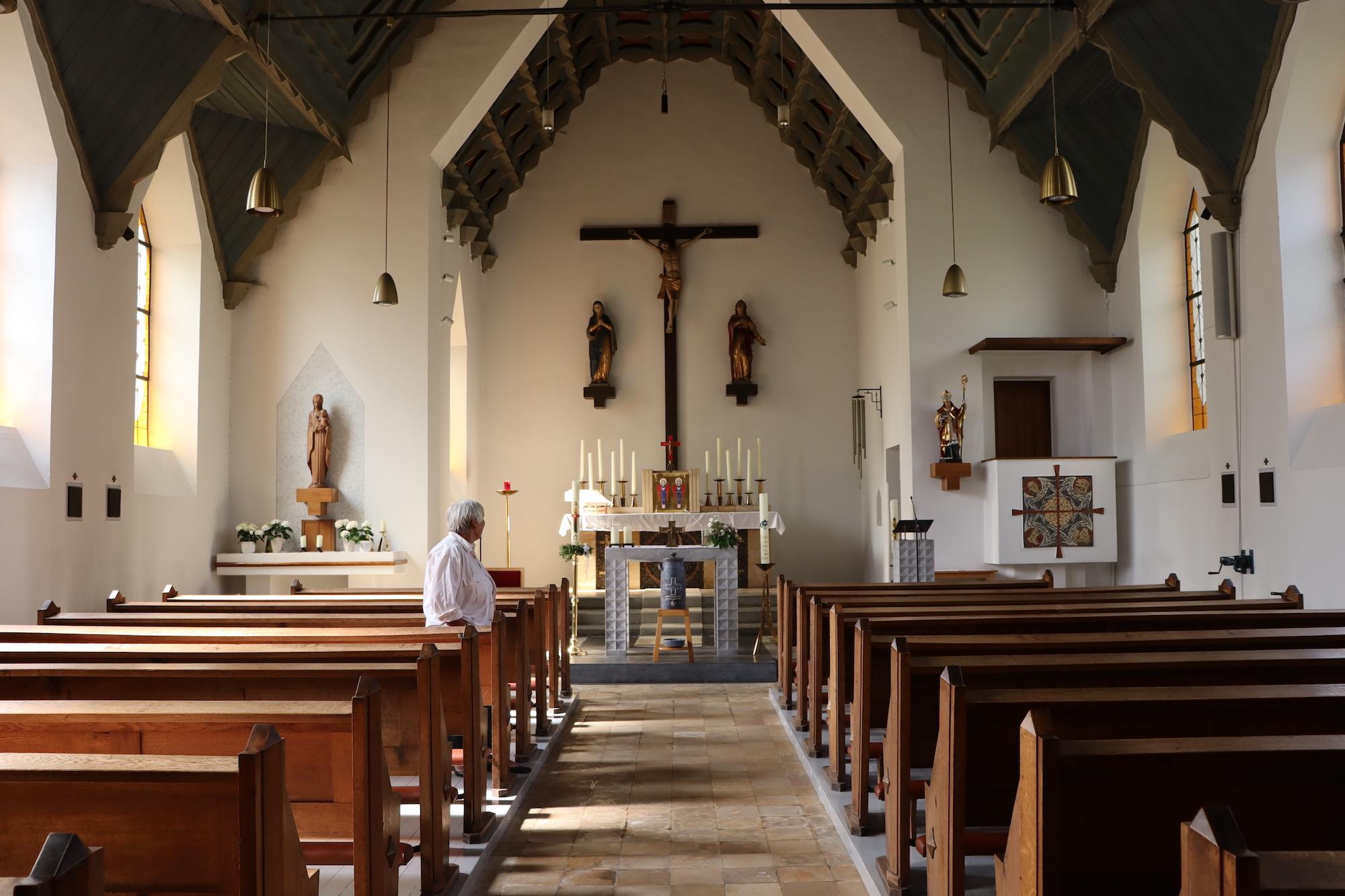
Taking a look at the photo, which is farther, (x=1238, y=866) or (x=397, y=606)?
(x=397, y=606)

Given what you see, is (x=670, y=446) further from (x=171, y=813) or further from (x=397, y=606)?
(x=171, y=813)

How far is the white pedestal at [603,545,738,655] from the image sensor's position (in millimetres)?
9297

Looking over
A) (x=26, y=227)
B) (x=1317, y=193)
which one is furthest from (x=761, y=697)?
(x=26, y=227)

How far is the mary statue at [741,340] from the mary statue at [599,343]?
1627 millimetres

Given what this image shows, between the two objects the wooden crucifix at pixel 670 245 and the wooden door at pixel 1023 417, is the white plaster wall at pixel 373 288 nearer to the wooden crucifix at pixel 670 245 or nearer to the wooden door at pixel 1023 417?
the wooden crucifix at pixel 670 245

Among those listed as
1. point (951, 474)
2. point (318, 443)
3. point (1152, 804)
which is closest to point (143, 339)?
point (318, 443)

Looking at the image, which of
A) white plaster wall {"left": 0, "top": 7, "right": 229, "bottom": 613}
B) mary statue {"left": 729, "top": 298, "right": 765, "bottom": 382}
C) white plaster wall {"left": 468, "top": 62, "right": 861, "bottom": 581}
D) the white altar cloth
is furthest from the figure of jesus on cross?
white plaster wall {"left": 0, "top": 7, "right": 229, "bottom": 613}

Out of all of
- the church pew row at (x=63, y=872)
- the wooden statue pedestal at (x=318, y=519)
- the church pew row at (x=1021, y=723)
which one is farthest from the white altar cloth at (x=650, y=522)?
the church pew row at (x=63, y=872)

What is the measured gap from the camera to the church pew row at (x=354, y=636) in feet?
15.5

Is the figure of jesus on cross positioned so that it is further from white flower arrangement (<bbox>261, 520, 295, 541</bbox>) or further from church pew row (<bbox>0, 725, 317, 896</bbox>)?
church pew row (<bbox>0, 725, 317, 896</bbox>)

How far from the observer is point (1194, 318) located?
32.2 feet

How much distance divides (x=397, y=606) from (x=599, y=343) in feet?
27.6

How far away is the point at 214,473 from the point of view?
33.8 ft

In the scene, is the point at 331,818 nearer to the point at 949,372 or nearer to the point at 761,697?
the point at 761,697
